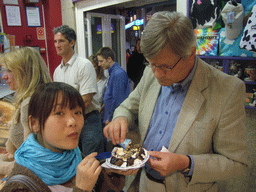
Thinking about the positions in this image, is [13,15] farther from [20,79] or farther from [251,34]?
[251,34]

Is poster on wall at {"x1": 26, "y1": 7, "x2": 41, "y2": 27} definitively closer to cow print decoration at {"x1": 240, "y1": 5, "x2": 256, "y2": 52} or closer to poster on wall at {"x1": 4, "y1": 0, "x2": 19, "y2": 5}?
poster on wall at {"x1": 4, "y1": 0, "x2": 19, "y2": 5}

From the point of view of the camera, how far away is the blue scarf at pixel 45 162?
107cm

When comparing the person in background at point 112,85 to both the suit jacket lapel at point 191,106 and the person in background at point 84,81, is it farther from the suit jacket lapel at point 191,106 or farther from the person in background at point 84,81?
the suit jacket lapel at point 191,106

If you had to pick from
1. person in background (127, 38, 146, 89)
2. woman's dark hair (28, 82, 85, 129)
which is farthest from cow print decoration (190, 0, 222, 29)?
person in background (127, 38, 146, 89)

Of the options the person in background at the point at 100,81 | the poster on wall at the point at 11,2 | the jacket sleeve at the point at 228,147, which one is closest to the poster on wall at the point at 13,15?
the poster on wall at the point at 11,2

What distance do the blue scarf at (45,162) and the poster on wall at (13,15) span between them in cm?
496

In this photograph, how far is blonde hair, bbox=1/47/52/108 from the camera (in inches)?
72.2

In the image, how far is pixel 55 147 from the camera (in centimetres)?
118

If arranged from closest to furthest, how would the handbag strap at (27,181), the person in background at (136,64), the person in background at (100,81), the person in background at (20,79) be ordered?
1. the handbag strap at (27,181)
2. the person in background at (20,79)
3. the person in background at (100,81)
4. the person in background at (136,64)

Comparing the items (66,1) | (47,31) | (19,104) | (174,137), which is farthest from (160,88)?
(47,31)

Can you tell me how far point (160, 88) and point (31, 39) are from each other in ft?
16.3

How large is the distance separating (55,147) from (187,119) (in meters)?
0.83

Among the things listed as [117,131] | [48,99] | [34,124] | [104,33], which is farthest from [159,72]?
[104,33]

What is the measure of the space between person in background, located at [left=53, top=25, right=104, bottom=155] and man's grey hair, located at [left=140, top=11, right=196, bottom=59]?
5.72 ft
